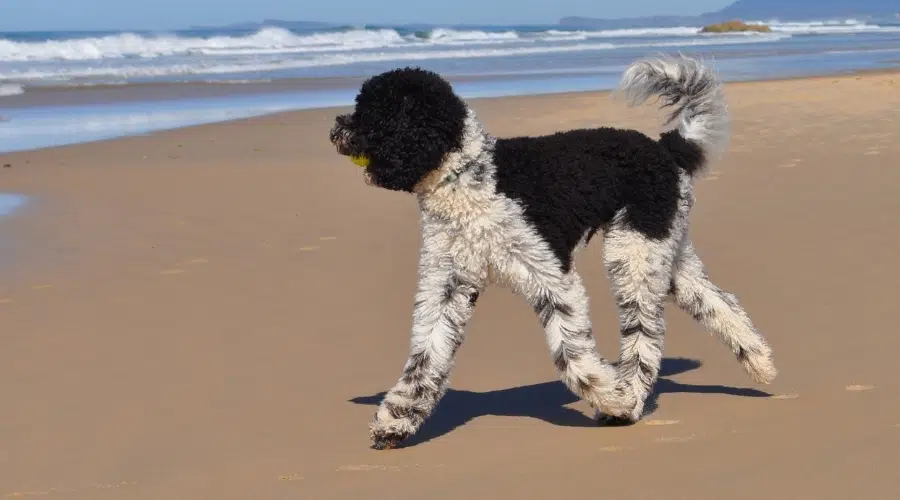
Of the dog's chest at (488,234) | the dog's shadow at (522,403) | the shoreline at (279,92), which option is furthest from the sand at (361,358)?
the shoreline at (279,92)

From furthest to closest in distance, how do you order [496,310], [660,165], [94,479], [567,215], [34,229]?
1. [34,229]
2. [496,310]
3. [660,165]
4. [567,215]
5. [94,479]

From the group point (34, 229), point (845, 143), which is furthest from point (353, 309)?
point (845, 143)

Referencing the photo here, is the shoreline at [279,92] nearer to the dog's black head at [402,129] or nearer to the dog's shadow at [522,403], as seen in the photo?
the dog's shadow at [522,403]

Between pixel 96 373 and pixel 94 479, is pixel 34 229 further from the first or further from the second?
pixel 94 479

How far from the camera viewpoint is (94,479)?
4.24 m

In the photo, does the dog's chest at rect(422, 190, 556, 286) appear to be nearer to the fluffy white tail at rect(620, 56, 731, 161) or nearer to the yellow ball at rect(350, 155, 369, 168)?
the yellow ball at rect(350, 155, 369, 168)

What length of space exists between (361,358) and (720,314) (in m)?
1.78

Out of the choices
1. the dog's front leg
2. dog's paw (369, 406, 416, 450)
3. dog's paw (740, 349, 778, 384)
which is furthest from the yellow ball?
dog's paw (740, 349, 778, 384)

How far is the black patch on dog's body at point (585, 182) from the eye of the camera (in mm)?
4523

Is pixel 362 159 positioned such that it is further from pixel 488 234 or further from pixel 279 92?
pixel 279 92

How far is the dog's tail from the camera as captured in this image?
17.2ft

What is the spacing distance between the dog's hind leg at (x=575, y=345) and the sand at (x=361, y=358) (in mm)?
157

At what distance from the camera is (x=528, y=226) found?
4461mm

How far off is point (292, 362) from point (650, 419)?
73.0 inches
